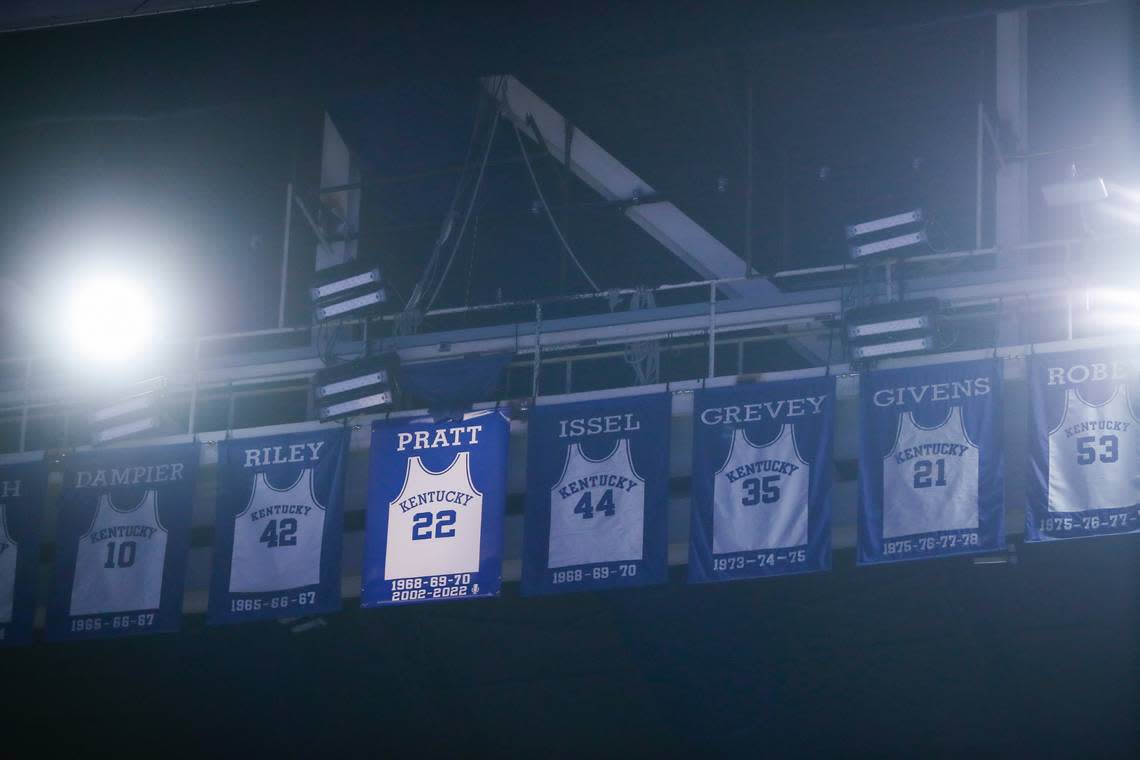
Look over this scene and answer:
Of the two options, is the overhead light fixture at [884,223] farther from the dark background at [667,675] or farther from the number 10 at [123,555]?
the number 10 at [123,555]

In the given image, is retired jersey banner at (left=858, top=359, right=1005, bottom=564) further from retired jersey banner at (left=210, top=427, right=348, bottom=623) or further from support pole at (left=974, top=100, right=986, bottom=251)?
retired jersey banner at (left=210, top=427, right=348, bottom=623)

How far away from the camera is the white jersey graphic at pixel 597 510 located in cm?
1559

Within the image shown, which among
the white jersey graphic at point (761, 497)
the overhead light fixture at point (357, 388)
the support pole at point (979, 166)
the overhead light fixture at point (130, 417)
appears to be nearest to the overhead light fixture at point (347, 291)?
the overhead light fixture at point (357, 388)

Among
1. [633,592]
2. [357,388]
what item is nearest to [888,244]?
[633,592]

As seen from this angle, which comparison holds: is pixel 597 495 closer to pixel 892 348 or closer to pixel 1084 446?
pixel 892 348

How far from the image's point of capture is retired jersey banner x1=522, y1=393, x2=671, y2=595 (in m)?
15.5

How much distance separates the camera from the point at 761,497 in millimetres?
15352

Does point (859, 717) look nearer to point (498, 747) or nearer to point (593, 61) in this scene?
point (498, 747)

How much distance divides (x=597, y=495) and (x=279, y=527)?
3.27 metres

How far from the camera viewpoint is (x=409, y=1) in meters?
8.23

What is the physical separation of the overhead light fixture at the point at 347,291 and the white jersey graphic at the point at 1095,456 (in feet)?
23.7

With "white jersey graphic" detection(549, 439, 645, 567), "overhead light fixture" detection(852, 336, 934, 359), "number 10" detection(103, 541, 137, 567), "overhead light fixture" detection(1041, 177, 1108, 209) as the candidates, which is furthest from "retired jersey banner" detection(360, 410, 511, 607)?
"overhead light fixture" detection(1041, 177, 1108, 209)

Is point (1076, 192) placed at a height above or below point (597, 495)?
above

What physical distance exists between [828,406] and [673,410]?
1.62 metres
